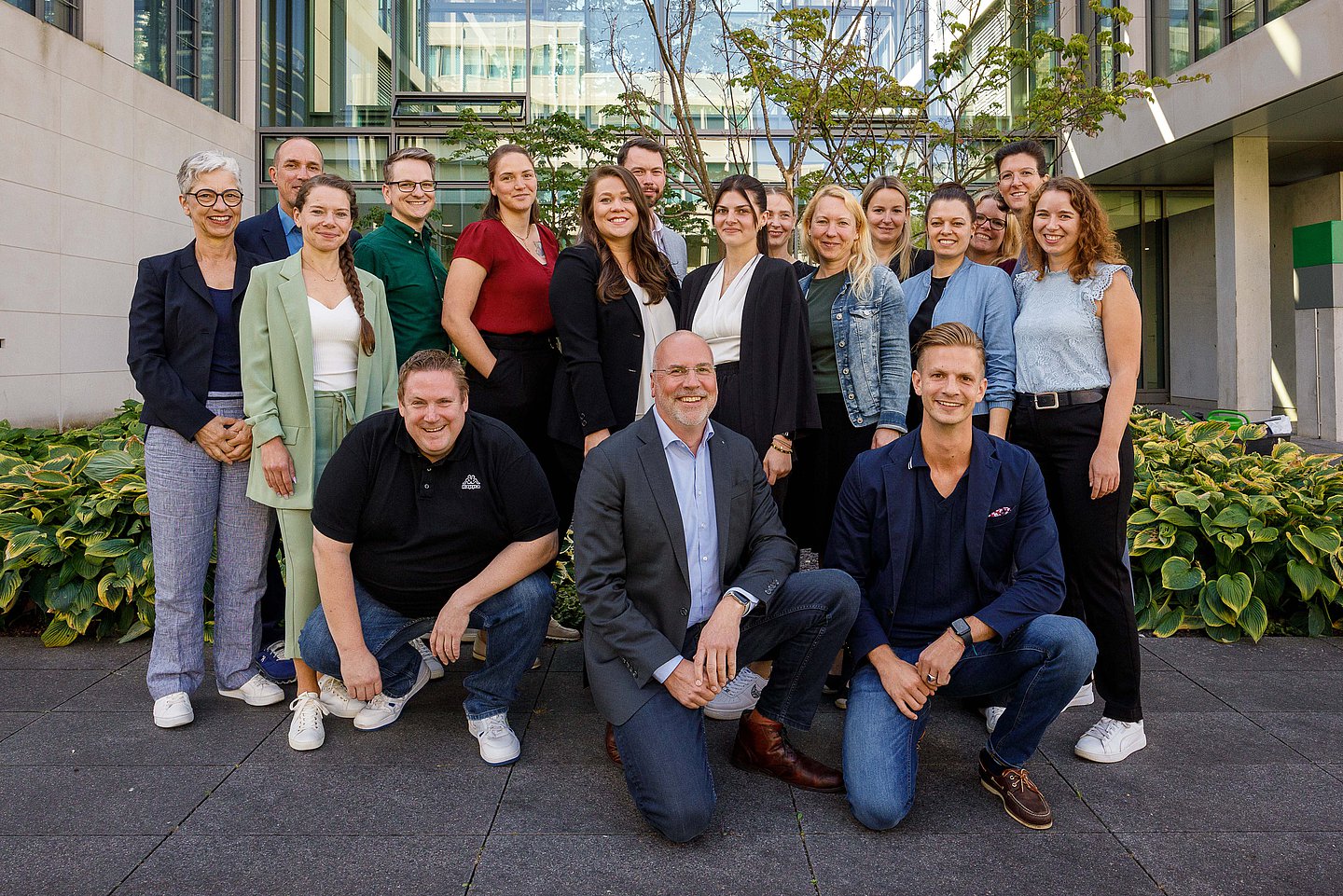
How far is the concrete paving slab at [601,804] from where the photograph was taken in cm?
316

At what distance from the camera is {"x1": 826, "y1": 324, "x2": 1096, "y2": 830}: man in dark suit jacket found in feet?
10.6

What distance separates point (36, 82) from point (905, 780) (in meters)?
12.6

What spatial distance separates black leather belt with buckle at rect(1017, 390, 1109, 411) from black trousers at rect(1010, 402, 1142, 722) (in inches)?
0.7

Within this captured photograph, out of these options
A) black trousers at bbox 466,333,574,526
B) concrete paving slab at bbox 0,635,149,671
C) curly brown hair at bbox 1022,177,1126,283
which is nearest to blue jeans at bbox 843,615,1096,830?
curly brown hair at bbox 1022,177,1126,283

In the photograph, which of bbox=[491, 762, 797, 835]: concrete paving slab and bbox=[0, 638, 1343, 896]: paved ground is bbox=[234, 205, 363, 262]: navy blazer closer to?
bbox=[0, 638, 1343, 896]: paved ground

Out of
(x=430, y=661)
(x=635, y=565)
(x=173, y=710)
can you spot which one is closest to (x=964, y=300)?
(x=635, y=565)

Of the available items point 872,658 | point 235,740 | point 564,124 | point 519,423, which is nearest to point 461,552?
point 519,423

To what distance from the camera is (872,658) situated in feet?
11.1

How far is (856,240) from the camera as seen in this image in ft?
13.6

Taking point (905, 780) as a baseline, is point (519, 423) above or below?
above

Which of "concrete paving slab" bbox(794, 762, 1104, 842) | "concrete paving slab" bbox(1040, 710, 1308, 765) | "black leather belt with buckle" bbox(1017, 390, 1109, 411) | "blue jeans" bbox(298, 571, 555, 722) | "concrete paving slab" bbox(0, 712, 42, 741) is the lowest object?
"concrete paving slab" bbox(794, 762, 1104, 842)

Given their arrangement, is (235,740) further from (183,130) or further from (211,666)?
(183,130)

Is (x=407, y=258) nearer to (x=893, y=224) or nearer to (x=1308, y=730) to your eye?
(x=893, y=224)

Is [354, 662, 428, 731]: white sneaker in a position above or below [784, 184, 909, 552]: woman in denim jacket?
below
